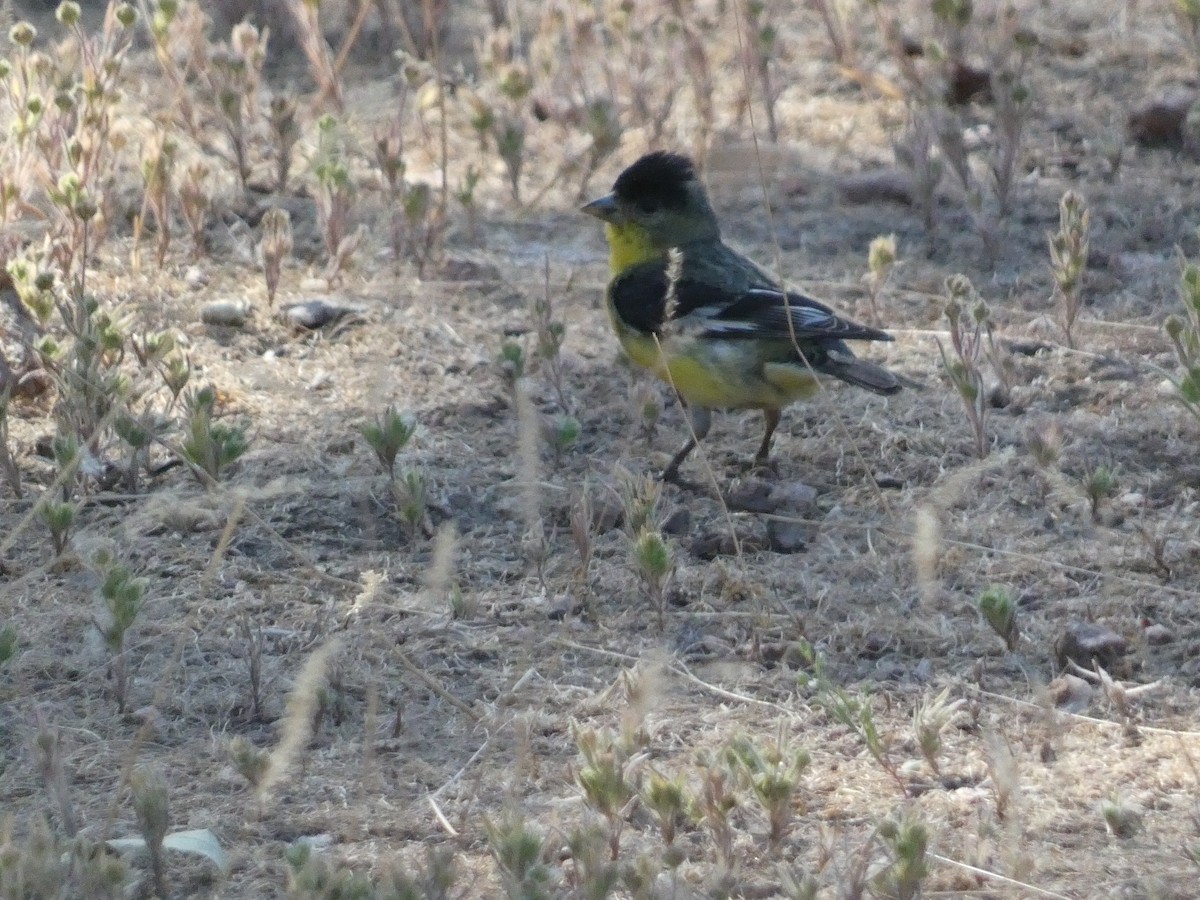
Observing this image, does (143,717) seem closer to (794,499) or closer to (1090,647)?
(794,499)

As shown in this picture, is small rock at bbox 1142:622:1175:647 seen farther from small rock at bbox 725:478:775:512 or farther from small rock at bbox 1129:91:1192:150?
small rock at bbox 1129:91:1192:150

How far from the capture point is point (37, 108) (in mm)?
4914

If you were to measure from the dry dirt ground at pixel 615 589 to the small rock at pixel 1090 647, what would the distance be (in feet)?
0.08

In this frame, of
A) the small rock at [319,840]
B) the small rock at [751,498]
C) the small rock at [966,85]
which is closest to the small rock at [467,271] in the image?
the small rock at [751,498]

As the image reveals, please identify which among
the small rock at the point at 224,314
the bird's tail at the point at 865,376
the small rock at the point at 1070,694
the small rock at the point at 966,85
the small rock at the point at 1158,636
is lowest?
the small rock at the point at 1070,694

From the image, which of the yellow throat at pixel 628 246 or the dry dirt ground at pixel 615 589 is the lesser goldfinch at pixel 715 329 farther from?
the dry dirt ground at pixel 615 589

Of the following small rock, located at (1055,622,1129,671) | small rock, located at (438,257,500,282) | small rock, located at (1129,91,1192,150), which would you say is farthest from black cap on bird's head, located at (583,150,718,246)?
small rock, located at (1055,622,1129,671)

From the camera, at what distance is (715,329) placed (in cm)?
508

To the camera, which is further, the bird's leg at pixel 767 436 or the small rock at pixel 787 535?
the bird's leg at pixel 767 436

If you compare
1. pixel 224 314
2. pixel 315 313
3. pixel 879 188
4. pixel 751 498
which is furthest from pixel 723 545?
pixel 879 188

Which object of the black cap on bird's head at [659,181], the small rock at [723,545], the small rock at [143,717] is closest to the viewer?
the small rock at [143,717]

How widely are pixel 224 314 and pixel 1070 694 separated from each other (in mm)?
3028

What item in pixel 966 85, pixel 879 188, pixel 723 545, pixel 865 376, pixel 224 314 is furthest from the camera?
pixel 966 85

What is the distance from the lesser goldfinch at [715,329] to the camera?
4.86m
